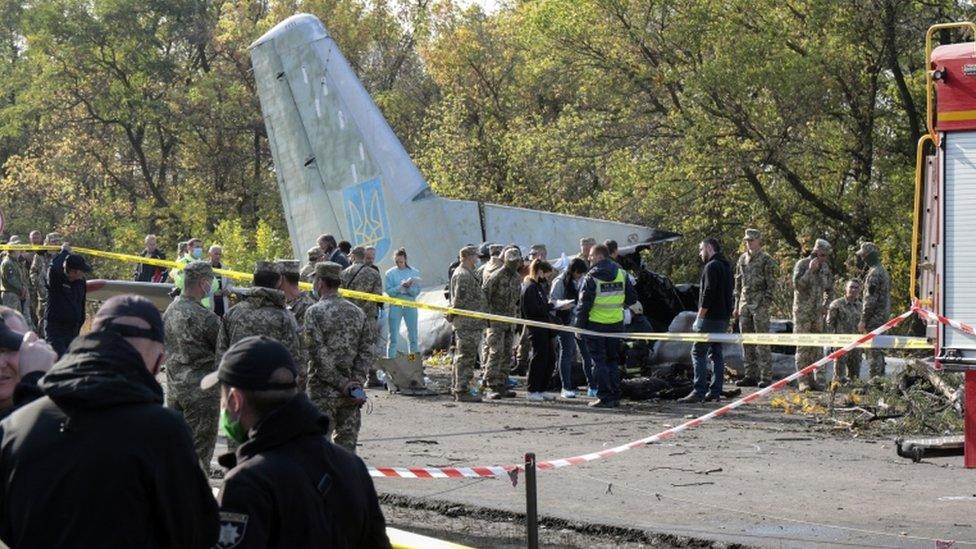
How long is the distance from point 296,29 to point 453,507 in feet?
38.7

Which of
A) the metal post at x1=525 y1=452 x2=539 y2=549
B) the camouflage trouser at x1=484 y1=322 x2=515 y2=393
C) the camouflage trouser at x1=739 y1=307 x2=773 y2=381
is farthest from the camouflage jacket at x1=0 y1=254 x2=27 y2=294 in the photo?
the metal post at x1=525 y1=452 x2=539 y2=549

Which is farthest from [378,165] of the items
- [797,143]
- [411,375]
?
[797,143]

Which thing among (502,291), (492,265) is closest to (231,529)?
(502,291)

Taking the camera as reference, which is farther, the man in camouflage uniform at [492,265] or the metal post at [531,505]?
the man in camouflage uniform at [492,265]

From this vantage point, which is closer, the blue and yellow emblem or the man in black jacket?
the man in black jacket

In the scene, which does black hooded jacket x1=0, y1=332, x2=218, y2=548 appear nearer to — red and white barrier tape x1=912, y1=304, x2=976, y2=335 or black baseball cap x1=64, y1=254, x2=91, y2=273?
red and white barrier tape x1=912, y1=304, x2=976, y2=335

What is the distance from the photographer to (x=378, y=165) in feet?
65.4

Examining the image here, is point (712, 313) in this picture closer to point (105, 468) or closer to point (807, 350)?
Answer: point (807, 350)

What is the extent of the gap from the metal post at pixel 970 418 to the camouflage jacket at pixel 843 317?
8071 mm

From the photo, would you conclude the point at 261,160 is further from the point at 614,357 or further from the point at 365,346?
the point at 365,346

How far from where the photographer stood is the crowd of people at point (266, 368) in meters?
3.68

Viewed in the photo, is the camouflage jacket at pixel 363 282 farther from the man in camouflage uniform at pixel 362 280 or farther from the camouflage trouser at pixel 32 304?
the camouflage trouser at pixel 32 304

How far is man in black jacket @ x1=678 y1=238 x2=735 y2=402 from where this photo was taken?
15.9m

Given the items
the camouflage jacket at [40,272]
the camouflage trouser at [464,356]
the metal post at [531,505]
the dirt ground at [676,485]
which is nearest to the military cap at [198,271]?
the dirt ground at [676,485]
